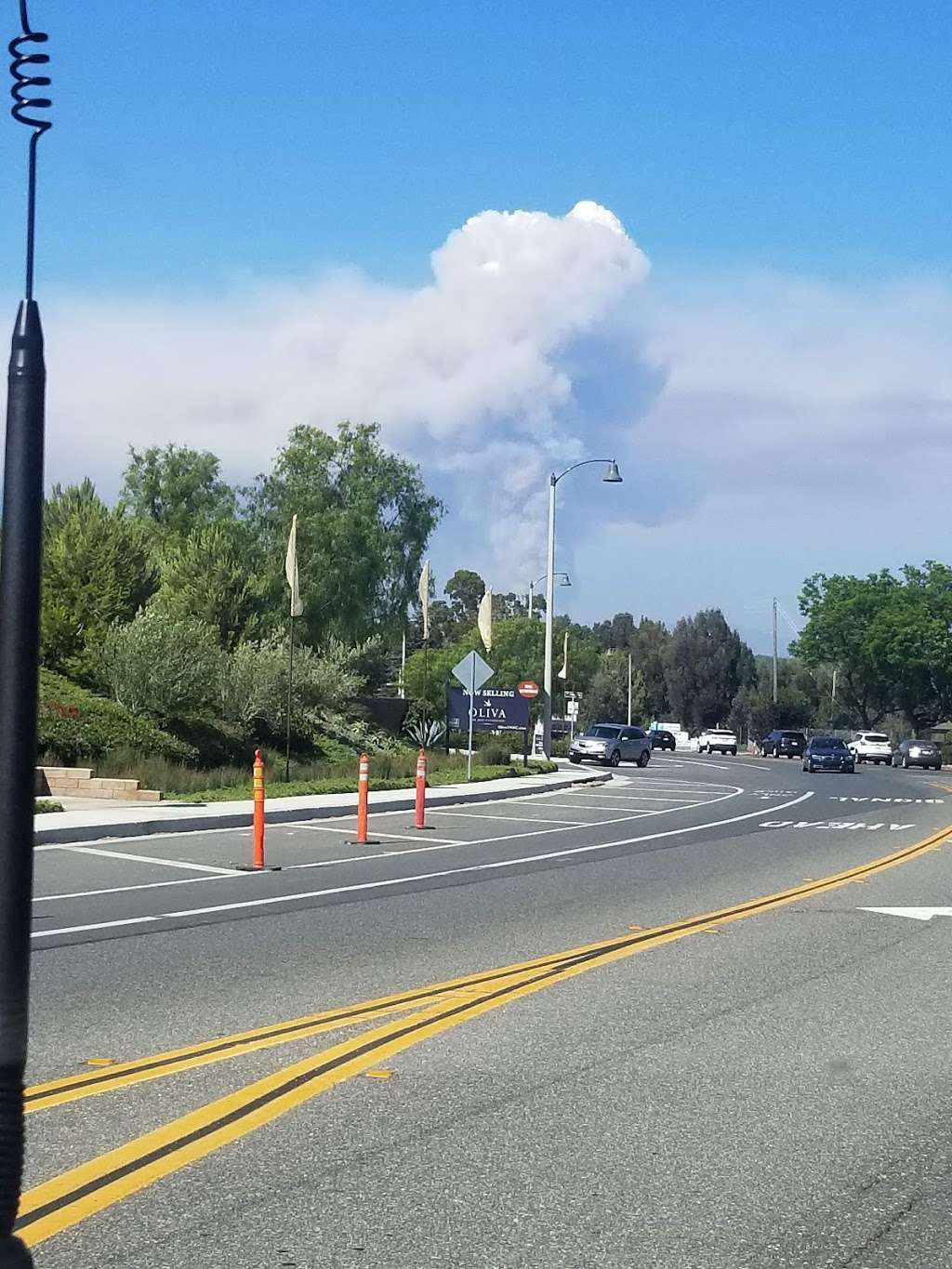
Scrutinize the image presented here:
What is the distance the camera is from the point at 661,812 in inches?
1158

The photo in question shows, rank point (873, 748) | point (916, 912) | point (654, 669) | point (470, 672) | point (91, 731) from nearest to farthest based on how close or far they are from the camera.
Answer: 1. point (916, 912)
2. point (91, 731)
3. point (470, 672)
4. point (873, 748)
5. point (654, 669)

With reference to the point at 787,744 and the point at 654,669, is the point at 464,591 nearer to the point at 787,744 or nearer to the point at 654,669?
the point at 654,669

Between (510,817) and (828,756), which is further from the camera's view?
(828,756)

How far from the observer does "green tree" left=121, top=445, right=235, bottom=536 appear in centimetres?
7275

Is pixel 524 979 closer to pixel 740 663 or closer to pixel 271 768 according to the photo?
pixel 271 768

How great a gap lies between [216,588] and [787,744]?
42.6 meters

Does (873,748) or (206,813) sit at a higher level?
(873,748)

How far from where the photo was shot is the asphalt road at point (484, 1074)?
203 inches

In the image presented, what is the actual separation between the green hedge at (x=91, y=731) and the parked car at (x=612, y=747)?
27312 millimetres

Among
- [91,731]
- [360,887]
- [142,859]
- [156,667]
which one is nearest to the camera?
[360,887]

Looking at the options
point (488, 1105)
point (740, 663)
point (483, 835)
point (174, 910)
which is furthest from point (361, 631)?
point (740, 663)

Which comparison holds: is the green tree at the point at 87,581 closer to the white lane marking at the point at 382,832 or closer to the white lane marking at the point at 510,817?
the white lane marking at the point at 510,817

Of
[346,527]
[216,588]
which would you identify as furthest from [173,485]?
[216,588]

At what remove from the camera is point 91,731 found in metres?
28.9
